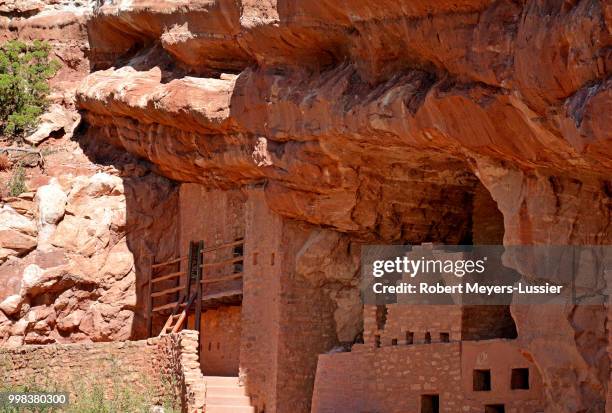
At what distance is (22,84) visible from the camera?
1238 inches

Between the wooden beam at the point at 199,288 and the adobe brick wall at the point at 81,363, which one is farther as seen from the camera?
the wooden beam at the point at 199,288

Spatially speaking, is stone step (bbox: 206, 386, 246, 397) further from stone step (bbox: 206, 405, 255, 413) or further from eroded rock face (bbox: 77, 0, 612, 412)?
eroded rock face (bbox: 77, 0, 612, 412)

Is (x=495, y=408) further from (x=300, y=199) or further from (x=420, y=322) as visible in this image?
(x=300, y=199)

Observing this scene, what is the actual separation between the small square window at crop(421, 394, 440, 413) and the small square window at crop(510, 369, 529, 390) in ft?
3.85

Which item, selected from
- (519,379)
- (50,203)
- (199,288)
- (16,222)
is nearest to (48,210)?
(50,203)

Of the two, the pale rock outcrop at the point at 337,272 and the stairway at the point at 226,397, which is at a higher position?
the pale rock outcrop at the point at 337,272

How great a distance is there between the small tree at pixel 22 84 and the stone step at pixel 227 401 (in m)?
7.73

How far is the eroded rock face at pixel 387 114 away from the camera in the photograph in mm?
19734

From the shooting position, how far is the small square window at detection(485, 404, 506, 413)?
2256cm

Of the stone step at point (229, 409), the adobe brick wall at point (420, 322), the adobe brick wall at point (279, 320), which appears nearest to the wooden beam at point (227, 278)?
the adobe brick wall at point (279, 320)

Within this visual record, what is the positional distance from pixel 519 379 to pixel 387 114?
155 inches

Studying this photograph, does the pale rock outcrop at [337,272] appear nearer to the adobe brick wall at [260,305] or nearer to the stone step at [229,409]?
the adobe brick wall at [260,305]

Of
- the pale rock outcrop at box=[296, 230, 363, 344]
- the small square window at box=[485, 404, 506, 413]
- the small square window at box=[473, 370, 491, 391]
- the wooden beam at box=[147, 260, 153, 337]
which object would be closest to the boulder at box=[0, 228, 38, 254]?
the wooden beam at box=[147, 260, 153, 337]

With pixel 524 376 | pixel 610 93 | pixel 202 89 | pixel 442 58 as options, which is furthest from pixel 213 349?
pixel 610 93
